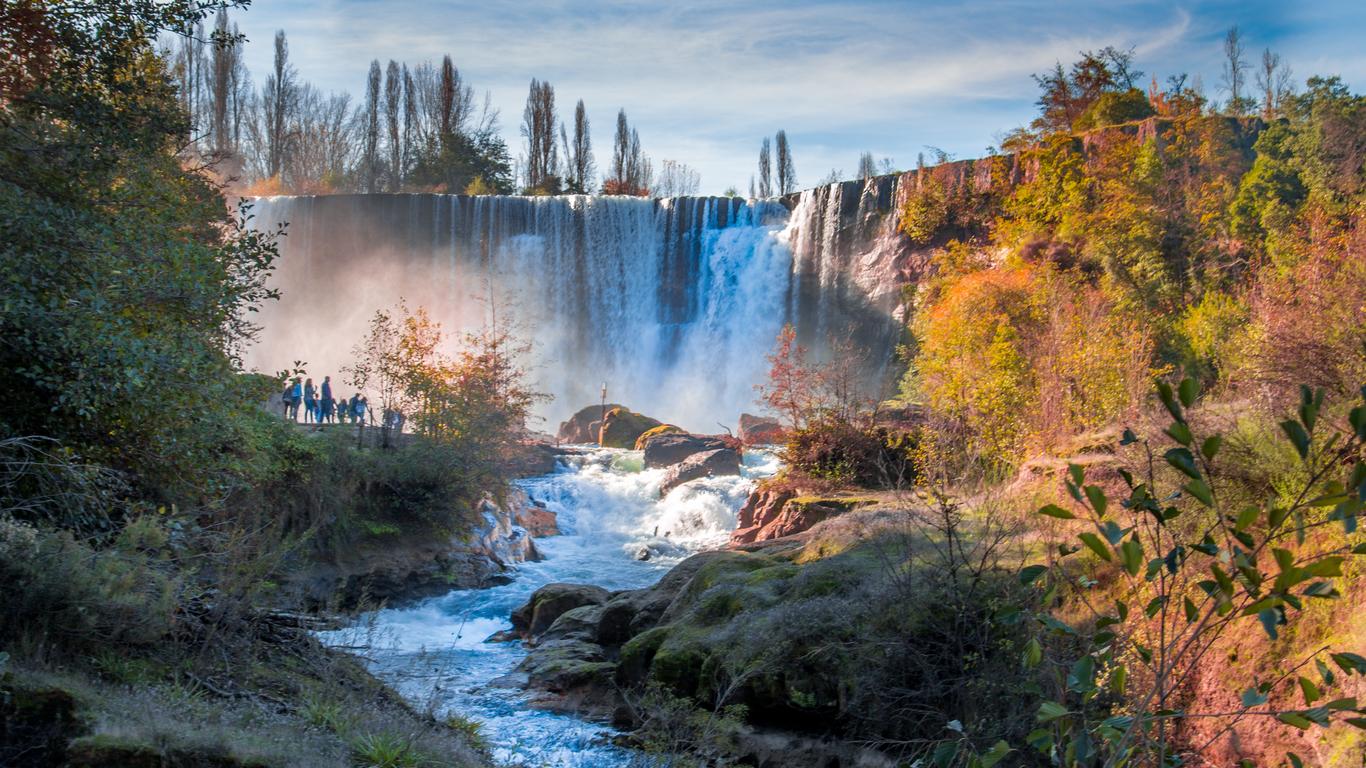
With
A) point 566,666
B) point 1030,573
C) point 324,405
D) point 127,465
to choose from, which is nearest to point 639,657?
point 566,666

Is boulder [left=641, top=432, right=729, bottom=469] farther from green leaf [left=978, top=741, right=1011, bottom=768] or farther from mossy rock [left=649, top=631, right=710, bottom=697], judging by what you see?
green leaf [left=978, top=741, right=1011, bottom=768]

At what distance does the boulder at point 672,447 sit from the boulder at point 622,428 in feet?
10.8

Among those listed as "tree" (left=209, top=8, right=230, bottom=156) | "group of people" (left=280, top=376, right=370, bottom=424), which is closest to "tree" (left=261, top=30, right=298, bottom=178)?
"tree" (left=209, top=8, right=230, bottom=156)

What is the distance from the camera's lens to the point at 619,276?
122 feet

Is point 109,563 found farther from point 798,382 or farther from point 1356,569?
point 798,382

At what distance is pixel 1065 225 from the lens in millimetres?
24656

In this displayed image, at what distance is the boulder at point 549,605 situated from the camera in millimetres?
13734

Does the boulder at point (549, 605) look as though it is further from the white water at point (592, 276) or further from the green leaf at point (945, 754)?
the white water at point (592, 276)

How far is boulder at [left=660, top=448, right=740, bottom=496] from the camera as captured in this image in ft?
79.4

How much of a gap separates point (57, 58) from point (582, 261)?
28.3 m

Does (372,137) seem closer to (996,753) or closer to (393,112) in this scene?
(393,112)

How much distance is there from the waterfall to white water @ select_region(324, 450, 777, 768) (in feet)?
31.1

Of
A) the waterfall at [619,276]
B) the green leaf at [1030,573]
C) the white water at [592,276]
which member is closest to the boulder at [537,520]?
the waterfall at [619,276]

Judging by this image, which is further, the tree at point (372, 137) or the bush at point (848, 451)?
the tree at point (372, 137)
